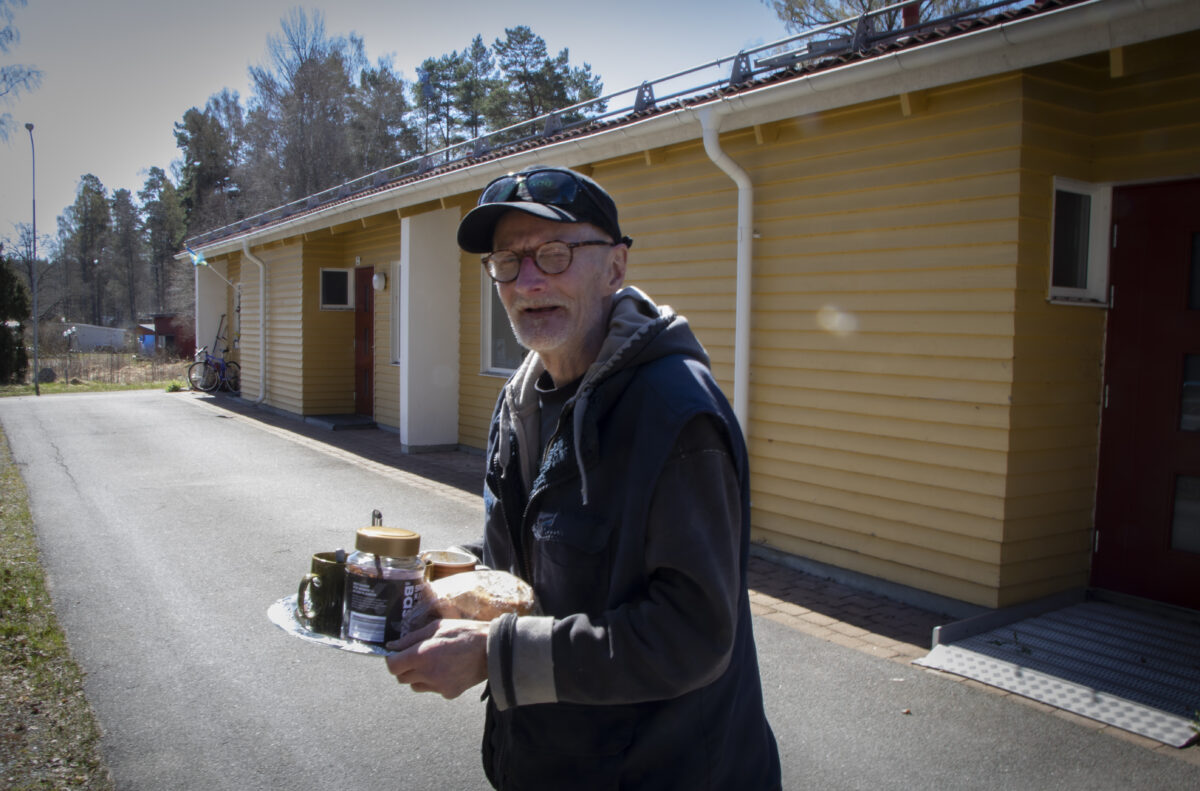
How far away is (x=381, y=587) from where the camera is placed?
5.57 ft

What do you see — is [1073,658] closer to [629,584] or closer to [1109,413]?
[1109,413]

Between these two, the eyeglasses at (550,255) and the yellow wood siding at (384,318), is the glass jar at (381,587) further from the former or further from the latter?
the yellow wood siding at (384,318)

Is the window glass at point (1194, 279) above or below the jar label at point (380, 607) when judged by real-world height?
above

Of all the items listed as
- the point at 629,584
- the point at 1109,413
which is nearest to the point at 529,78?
the point at 1109,413

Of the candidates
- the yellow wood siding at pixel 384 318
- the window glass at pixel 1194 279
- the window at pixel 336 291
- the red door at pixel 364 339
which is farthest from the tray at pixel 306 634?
the window at pixel 336 291

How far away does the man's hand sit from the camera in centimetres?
154

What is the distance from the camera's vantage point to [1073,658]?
4.57m

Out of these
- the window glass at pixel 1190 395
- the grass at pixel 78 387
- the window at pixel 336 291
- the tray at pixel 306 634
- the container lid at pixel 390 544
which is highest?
the window at pixel 336 291

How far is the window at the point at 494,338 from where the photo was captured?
36.6ft

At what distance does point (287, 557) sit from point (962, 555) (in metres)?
4.70

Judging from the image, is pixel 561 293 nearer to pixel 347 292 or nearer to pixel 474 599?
pixel 474 599

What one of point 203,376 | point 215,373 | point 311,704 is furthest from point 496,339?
point 203,376

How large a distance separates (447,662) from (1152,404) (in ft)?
17.0

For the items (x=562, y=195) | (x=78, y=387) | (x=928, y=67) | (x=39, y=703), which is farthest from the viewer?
(x=78, y=387)
